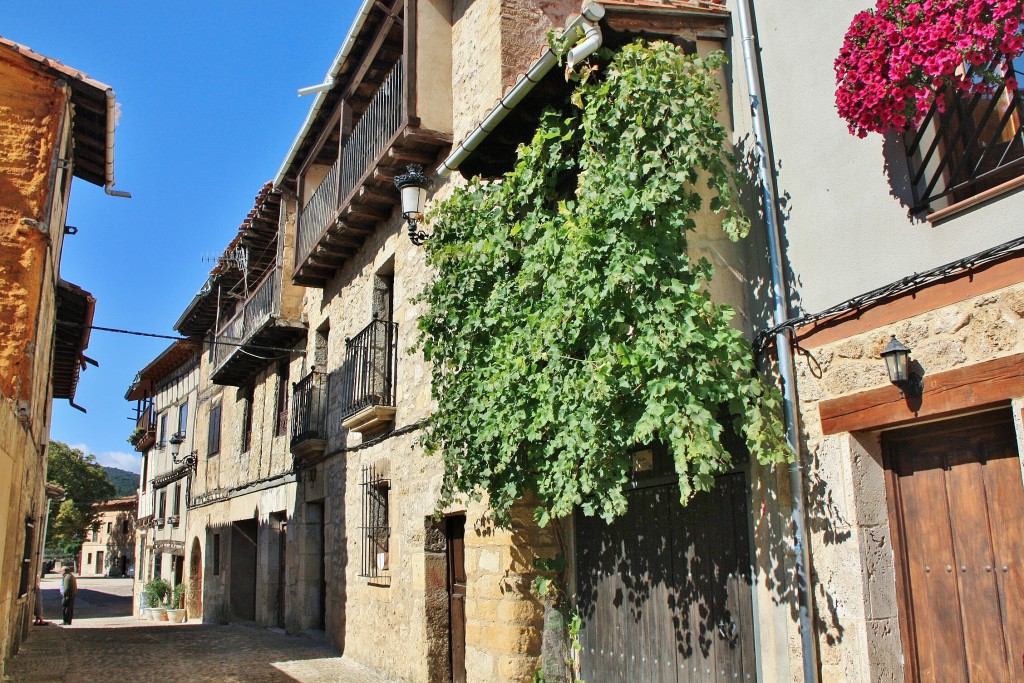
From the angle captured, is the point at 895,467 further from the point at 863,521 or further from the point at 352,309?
the point at 352,309

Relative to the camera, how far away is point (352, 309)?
35.0 ft

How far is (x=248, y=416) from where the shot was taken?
53.4ft

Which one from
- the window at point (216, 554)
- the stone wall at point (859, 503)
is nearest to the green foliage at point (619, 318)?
the stone wall at point (859, 503)

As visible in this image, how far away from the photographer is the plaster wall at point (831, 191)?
3639mm

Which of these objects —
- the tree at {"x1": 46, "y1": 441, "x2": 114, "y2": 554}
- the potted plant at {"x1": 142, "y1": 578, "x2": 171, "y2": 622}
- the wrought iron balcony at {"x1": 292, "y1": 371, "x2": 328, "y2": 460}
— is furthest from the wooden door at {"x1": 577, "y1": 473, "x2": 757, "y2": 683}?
the tree at {"x1": 46, "y1": 441, "x2": 114, "y2": 554}

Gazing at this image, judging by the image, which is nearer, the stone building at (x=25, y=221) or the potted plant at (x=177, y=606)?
the stone building at (x=25, y=221)

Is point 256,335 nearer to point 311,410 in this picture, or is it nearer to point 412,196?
point 311,410

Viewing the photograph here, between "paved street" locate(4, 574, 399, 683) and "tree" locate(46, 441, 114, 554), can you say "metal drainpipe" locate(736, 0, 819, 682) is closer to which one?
"paved street" locate(4, 574, 399, 683)

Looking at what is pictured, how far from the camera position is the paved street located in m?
8.59

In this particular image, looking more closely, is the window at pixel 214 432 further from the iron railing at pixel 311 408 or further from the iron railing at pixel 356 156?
the iron railing at pixel 356 156

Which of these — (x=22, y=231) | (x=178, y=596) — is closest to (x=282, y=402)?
(x=22, y=231)

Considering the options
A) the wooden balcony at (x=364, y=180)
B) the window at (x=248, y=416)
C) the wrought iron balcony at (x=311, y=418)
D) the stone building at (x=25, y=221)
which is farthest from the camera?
the window at (x=248, y=416)

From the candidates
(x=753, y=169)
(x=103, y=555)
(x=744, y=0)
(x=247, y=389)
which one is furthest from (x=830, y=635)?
(x=103, y=555)

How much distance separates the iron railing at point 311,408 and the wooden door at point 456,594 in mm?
4081
